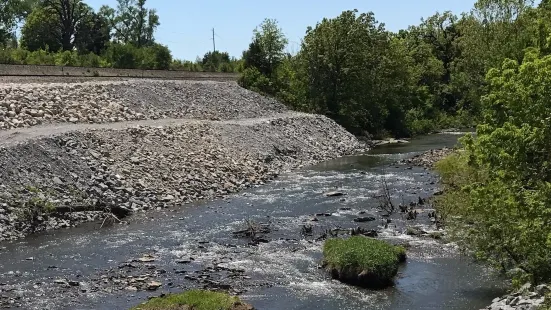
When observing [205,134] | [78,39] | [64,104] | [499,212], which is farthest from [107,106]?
[78,39]

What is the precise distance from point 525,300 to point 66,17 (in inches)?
3466

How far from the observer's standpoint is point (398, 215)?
24.7 m

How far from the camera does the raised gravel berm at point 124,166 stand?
74.8 ft

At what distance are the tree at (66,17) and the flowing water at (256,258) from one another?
6876cm

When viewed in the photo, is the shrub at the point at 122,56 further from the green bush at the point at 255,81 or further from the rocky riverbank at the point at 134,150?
the rocky riverbank at the point at 134,150

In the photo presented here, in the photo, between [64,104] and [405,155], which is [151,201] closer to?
[64,104]

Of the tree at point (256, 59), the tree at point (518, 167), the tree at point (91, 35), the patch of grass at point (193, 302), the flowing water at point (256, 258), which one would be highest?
the tree at point (91, 35)

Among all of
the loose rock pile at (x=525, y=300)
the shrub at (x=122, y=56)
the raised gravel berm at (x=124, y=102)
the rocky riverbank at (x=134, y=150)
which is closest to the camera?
the loose rock pile at (x=525, y=300)

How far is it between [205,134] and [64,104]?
8551 mm

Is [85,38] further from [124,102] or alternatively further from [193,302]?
[193,302]

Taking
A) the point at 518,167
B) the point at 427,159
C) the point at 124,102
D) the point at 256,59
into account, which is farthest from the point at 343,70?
the point at 518,167

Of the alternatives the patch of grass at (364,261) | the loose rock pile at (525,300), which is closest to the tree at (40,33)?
the patch of grass at (364,261)

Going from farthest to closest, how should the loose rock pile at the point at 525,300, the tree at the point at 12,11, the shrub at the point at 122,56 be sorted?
the tree at the point at 12,11, the shrub at the point at 122,56, the loose rock pile at the point at 525,300

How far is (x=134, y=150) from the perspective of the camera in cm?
3055
